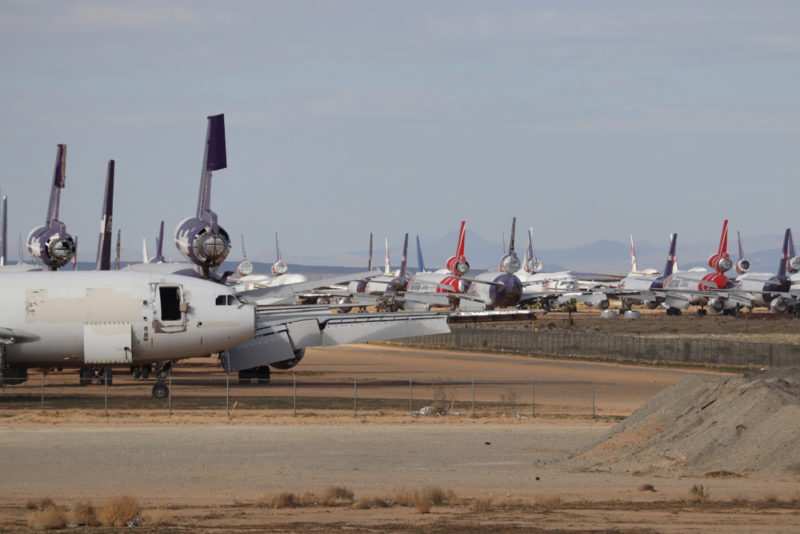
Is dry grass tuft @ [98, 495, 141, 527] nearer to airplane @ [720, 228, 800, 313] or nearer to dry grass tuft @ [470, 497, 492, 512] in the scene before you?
dry grass tuft @ [470, 497, 492, 512]

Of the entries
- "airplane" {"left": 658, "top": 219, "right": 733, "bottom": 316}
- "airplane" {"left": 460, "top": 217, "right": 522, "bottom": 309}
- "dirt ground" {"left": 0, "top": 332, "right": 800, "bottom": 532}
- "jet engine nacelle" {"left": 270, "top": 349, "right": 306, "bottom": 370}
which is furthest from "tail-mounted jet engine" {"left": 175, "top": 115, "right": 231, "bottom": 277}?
"airplane" {"left": 658, "top": 219, "right": 733, "bottom": 316}

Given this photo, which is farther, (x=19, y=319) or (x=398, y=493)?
(x=19, y=319)

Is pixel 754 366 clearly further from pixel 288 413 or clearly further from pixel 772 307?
pixel 772 307

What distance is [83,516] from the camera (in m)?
19.1

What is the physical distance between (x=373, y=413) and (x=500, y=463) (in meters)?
11.4

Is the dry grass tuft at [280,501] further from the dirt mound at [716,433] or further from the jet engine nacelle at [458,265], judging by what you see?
Result: the jet engine nacelle at [458,265]

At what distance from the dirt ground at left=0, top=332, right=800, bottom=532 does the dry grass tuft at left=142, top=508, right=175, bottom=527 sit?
4cm

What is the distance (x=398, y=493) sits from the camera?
21.9 m

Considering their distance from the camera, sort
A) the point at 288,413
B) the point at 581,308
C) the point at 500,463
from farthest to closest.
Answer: the point at 581,308, the point at 288,413, the point at 500,463

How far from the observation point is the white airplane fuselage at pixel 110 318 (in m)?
41.7

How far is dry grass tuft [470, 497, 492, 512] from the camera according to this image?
2055 cm

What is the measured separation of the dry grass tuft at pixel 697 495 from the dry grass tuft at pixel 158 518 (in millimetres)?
9776

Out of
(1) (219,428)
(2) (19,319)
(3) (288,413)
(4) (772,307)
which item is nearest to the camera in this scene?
(1) (219,428)

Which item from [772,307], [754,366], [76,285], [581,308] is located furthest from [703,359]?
[581,308]
